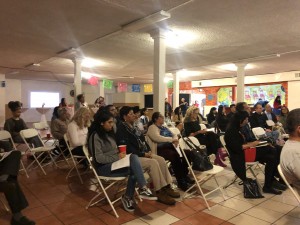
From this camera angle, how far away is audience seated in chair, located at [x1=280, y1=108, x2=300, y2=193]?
1827 mm

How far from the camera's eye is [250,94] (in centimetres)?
1132

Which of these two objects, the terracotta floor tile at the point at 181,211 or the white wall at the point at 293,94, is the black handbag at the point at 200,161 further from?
the white wall at the point at 293,94

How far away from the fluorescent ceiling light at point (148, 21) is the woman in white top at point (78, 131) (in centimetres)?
156

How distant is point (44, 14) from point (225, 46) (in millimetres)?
3878

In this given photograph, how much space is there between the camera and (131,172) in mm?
2637

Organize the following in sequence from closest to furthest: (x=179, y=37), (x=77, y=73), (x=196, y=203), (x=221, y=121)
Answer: (x=196, y=203), (x=179, y=37), (x=221, y=121), (x=77, y=73)

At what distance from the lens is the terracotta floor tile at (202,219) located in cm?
247

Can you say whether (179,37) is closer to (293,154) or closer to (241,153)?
(241,153)

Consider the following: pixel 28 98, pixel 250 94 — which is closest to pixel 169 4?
pixel 250 94

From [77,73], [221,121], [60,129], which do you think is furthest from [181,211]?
[77,73]

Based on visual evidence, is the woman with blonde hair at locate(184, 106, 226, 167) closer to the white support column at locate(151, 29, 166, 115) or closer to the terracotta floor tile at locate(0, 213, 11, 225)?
the white support column at locate(151, 29, 166, 115)

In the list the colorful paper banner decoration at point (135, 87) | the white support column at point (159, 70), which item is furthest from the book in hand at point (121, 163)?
the colorful paper banner decoration at point (135, 87)

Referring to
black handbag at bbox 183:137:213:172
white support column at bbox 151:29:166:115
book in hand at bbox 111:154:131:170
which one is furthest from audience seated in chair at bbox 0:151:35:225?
white support column at bbox 151:29:166:115

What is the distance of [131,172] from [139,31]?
2.72m
